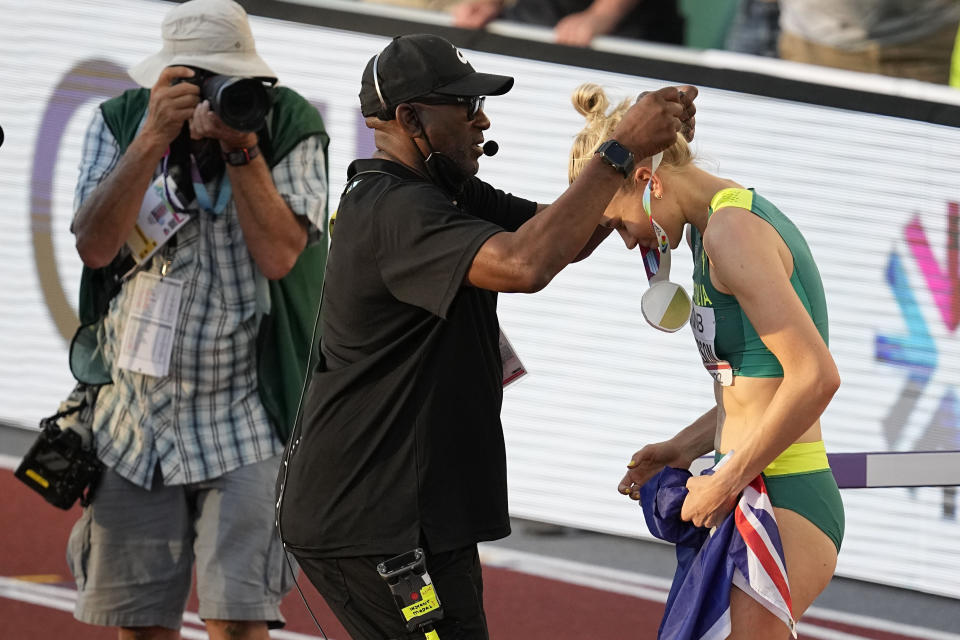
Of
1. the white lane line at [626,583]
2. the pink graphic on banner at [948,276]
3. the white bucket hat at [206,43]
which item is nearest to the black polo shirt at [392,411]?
the white bucket hat at [206,43]

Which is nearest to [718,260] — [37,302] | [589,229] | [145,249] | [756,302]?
[756,302]

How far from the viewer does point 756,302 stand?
247 cm

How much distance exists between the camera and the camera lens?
3.27 meters

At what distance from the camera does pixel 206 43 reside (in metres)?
3.52

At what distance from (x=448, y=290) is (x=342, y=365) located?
16.3 inches

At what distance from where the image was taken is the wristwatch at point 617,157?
223cm

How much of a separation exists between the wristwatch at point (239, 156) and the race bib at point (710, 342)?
1.29 meters

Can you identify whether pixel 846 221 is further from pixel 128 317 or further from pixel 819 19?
pixel 128 317

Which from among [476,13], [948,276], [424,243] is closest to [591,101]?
[424,243]

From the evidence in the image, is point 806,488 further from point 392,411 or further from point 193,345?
point 193,345

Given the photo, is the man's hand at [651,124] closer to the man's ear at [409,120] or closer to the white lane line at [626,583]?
the man's ear at [409,120]

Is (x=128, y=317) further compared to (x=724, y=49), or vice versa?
(x=724, y=49)

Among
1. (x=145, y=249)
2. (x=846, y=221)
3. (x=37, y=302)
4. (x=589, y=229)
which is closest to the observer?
(x=589, y=229)

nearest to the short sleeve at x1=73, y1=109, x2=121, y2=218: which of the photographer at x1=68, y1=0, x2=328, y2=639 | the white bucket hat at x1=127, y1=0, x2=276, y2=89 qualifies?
the photographer at x1=68, y1=0, x2=328, y2=639
